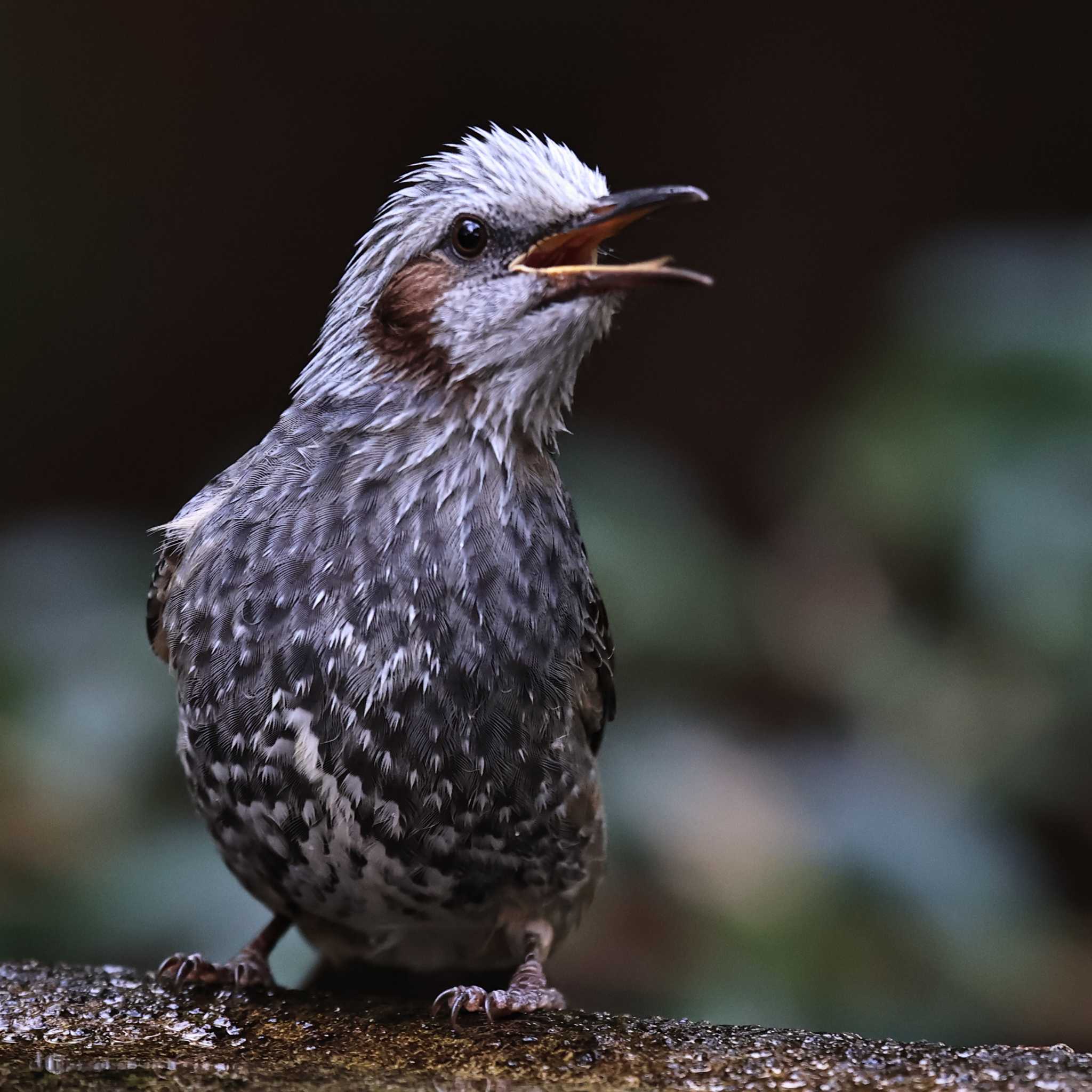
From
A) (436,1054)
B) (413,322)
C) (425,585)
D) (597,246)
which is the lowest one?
(436,1054)

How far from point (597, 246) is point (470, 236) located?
0.79ft

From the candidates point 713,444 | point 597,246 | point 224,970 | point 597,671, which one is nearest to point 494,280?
point 597,246

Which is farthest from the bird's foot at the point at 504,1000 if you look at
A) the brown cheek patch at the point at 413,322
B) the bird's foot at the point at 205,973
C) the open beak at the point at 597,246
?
the open beak at the point at 597,246

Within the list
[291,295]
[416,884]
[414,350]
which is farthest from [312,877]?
[291,295]

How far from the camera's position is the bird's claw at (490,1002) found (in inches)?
110

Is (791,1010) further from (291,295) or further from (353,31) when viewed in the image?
(353,31)

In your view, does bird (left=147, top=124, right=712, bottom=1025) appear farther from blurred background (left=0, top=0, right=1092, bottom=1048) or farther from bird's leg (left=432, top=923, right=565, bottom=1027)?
blurred background (left=0, top=0, right=1092, bottom=1048)

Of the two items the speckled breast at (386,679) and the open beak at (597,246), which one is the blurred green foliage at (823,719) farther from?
the open beak at (597,246)

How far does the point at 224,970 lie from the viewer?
3189mm

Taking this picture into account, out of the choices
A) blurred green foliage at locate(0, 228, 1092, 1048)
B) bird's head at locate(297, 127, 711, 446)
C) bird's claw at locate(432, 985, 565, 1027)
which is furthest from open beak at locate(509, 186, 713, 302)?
blurred green foliage at locate(0, 228, 1092, 1048)

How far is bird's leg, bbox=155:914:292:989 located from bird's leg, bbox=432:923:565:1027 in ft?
1.76

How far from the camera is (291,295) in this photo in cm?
782

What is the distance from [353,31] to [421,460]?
17.5 feet

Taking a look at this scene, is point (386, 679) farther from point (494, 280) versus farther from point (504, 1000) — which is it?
point (494, 280)
